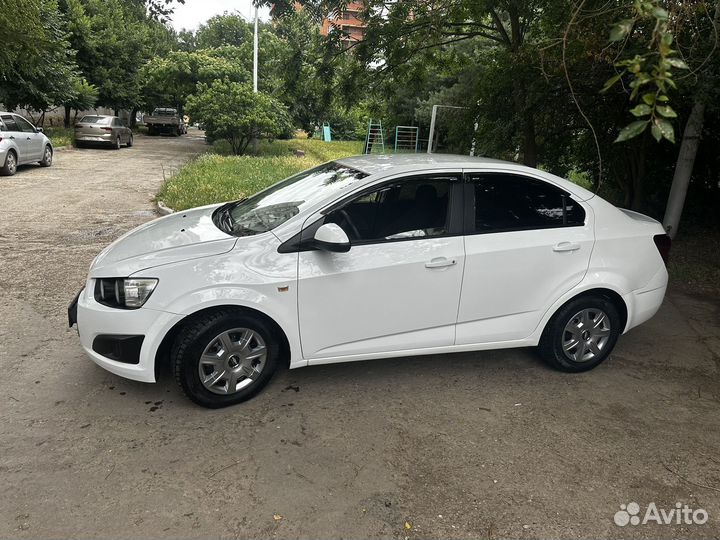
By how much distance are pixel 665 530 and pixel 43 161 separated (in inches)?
644

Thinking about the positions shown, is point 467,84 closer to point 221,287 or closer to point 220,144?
point 221,287

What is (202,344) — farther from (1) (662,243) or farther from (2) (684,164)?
(2) (684,164)

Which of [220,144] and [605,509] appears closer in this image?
[605,509]

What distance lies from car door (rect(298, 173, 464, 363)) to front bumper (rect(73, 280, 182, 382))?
88cm

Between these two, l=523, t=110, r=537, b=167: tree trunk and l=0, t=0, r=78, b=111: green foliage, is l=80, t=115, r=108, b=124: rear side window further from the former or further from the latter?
l=523, t=110, r=537, b=167: tree trunk

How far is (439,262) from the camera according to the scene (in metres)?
3.76

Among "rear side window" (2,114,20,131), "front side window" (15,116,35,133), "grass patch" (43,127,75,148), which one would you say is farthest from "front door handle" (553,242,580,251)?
"grass patch" (43,127,75,148)

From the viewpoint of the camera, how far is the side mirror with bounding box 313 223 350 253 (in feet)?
11.1

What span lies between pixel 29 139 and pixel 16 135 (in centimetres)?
74

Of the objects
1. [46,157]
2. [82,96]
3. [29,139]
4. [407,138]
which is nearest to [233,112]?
[46,157]

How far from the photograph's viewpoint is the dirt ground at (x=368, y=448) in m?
2.72

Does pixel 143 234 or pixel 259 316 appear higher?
pixel 143 234

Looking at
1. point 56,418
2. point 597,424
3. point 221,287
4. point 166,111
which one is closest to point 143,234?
point 221,287

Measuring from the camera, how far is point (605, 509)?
2.84 meters
